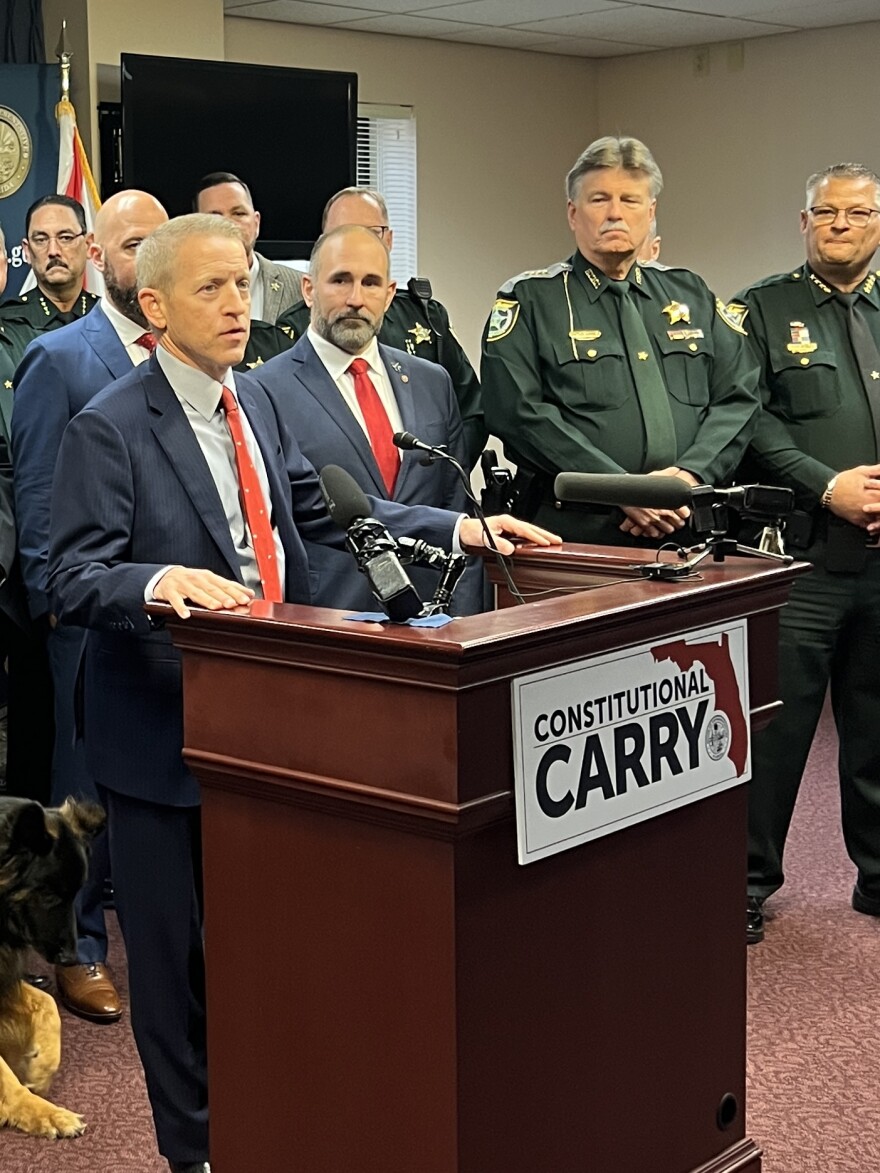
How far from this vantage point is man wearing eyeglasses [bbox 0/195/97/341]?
3848mm

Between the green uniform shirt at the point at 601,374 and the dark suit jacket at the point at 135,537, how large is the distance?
1327 millimetres

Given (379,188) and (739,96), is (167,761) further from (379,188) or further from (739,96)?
(739,96)

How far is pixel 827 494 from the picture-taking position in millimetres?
3395

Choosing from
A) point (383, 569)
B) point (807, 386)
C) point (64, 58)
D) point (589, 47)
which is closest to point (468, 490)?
point (383, 569)

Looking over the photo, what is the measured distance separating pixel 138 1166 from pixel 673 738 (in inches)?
48.5

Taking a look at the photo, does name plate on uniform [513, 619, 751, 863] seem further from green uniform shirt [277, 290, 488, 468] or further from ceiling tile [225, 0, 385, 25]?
ceiling tile [225, 0, 385, 25]

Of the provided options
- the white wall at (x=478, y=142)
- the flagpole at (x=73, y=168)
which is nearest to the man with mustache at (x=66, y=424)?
the flagpole at (x=73, y=168)

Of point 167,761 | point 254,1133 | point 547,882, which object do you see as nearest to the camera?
point 547,882

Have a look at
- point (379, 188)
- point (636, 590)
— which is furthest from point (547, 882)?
point (379, 188)

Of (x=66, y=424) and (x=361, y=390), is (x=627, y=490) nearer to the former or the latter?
(x=66, y=424)

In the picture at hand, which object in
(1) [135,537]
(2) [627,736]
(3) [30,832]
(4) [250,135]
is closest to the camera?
(2) [627,736]

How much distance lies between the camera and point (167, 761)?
2084 millimetres

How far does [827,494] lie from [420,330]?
1.16 metres

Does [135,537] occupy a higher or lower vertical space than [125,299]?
lower
